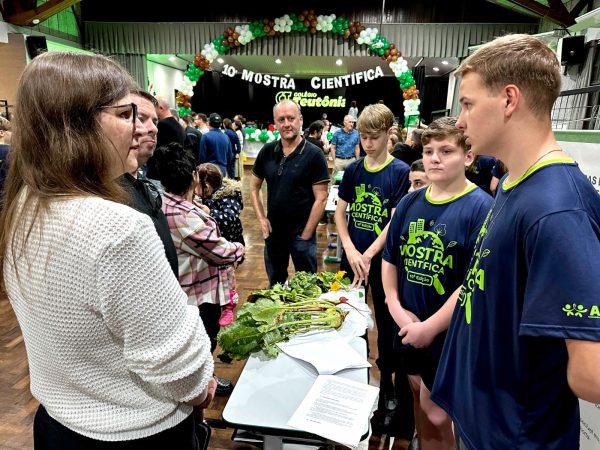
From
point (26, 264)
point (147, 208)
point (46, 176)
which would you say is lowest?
point (147, 208)

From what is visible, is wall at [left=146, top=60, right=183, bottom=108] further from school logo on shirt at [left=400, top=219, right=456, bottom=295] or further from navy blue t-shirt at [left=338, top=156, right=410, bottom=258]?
school logo on shirt at [left=400, top=219, right=456, bottom=295]

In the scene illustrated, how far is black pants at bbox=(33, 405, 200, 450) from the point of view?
85 cm

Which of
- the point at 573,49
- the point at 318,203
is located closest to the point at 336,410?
the point at 318,203

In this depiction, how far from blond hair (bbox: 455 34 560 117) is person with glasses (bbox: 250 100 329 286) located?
1.88 metres

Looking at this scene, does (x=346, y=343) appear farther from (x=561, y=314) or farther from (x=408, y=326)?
(x=561, y=314)

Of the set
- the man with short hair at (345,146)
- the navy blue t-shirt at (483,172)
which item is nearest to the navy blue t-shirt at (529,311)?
the navy blue t-shirt at (483,172)

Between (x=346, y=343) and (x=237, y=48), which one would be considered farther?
(x=237, y=48)

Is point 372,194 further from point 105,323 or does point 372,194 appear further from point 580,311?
point 105,323

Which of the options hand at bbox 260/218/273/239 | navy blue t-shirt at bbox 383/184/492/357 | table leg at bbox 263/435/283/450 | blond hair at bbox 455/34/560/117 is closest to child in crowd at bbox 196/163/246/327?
hand at bbox 260/218/273/239

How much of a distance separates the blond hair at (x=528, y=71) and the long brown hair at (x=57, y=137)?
2.56 feet

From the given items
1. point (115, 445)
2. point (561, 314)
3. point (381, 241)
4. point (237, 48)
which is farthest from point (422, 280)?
point (237, 48)

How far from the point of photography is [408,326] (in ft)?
4.95

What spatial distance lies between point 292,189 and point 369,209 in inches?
26.0

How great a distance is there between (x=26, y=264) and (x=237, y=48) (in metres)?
11.0
